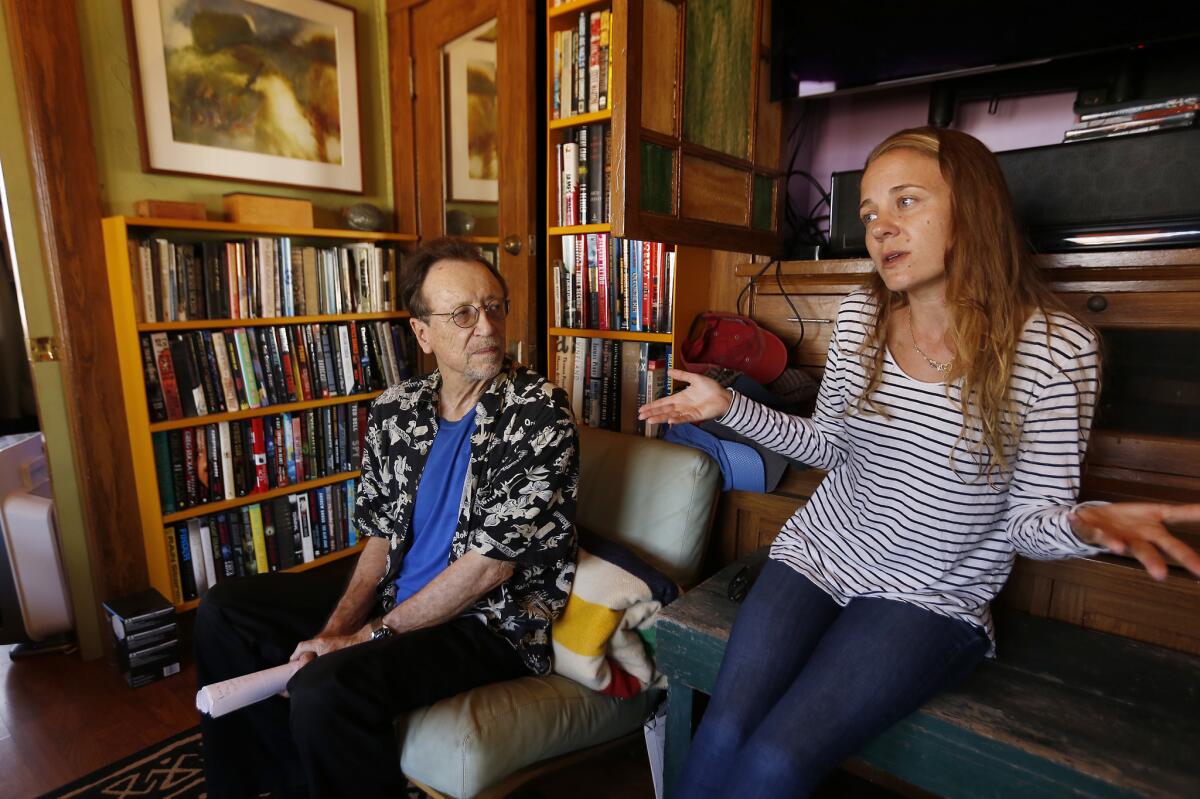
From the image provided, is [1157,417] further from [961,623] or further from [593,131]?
[593,131]

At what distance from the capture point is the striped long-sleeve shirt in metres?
1.00

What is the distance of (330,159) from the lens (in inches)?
101

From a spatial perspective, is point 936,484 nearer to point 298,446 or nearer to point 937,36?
point 937,36

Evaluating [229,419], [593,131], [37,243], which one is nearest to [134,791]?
[229,419]

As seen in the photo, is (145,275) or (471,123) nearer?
(145,275)

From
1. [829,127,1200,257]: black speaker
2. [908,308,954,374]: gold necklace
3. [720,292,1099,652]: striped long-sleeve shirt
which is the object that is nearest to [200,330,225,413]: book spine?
[720,292,1099,652]: striped long-sleeve shirt

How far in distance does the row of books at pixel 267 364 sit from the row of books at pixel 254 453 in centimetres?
7

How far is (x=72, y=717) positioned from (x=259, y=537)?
0.68m

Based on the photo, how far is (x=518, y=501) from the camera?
1257 millimetres

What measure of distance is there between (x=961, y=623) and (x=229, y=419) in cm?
217

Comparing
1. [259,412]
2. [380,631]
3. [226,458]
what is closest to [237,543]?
[226,458]

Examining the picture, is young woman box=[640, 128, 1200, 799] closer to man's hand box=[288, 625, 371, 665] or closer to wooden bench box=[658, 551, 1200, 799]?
wooden bench box=[658, 551, 1200, 799]

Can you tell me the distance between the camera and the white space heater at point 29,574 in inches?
81.1

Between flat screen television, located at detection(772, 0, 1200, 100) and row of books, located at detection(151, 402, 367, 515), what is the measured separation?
1892 millimetres
